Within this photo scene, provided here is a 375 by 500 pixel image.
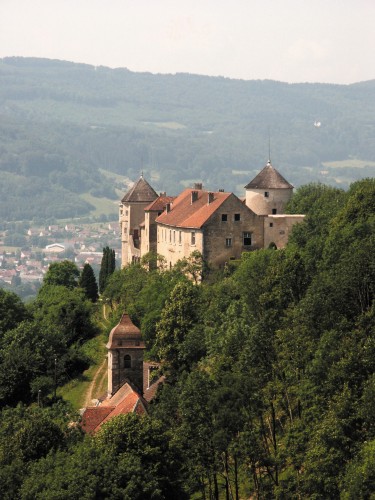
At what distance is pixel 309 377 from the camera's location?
55094mm

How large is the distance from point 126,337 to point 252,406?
60.1 feet

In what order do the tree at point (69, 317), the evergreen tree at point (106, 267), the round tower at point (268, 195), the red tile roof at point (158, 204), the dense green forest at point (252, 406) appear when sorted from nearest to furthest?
the dense green forest at point (252, 406) → the tree at point (69, 317) → the round tower at point (268, 195) → the red tile roof at point (158, 204) → the evergreen tree at point (106, 267)

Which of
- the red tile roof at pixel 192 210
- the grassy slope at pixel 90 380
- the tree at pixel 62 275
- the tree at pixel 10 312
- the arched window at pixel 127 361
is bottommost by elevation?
the grassy slope at pixel 90 380

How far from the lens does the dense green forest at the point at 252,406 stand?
5166 cm

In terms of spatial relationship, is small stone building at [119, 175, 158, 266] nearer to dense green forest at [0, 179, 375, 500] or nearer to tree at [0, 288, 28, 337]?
tree at [0, 288, 28, 337]

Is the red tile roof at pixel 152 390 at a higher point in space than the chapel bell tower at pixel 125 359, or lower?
lower

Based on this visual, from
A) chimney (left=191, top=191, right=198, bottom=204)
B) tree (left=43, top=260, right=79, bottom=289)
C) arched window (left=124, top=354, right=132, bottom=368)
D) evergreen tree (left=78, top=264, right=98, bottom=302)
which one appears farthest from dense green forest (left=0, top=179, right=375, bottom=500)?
tree (left=43, top=260, right=79, bottom=289)

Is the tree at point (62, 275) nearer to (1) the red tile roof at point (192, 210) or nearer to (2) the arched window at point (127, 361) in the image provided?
(1) the red tile roof at point (192, 210)

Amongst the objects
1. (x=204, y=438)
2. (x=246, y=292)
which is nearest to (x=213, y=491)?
(x=204, y=438)

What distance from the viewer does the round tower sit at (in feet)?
319

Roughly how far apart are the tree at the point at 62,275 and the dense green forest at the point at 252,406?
40.7 m

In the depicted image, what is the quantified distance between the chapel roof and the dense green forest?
167cm

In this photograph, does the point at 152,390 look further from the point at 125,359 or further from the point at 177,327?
the point at 177,327

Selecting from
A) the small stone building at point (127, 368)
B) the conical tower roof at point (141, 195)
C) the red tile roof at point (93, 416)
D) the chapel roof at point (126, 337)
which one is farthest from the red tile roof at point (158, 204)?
the red tile roof at point (93, 416)
